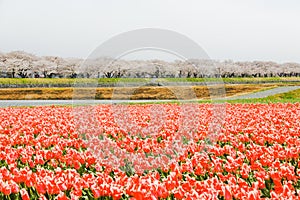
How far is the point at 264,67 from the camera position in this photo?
10956cm

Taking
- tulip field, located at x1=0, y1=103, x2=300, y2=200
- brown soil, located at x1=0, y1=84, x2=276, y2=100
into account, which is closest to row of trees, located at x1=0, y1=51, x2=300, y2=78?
brown soil, located at x1=0, y1=84, x2=276, y2=100

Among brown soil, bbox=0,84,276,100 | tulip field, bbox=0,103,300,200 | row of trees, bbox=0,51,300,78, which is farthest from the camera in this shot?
row of trees, bbox=0,51,300,78

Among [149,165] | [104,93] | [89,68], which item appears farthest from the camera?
[89,68]

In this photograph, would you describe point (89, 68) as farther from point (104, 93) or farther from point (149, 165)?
point (149, 165)

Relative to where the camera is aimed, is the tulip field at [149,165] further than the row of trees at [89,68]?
No

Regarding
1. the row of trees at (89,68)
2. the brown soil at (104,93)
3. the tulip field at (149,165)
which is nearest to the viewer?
the tulip field at (149,165)

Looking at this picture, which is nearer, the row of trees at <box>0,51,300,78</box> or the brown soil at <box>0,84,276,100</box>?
the brown soil at <box>0,84,276,100</box>

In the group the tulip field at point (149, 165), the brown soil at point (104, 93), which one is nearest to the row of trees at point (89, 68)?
the brown soil at point (104, 93)

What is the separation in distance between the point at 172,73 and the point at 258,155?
79405 millimetres

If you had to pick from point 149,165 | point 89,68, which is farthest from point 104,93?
point 89,68

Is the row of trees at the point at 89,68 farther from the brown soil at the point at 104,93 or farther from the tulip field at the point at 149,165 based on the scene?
the tulip field at the point at 149,165

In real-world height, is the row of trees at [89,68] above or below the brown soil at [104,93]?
above

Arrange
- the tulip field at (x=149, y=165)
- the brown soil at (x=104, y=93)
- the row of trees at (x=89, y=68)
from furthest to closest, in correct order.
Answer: the row of trees at (x=89, y=68), the brown soil at (x=104, y=93), the tulip field at (x=149, y=165)

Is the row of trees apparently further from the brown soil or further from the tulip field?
the tulip field
